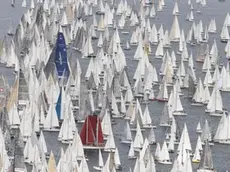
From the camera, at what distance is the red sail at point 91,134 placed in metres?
93.0

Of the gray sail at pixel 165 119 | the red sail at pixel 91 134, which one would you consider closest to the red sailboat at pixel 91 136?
the red sail at pixel 91 134

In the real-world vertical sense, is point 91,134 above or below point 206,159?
above

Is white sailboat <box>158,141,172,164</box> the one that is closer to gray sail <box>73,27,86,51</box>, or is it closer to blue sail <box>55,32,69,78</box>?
blue sail <box>55,32,69,78</box>

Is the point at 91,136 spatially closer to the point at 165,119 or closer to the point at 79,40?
the point at 165,119

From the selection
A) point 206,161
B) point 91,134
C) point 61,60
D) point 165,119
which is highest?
point 61,60

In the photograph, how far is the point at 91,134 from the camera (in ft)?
306

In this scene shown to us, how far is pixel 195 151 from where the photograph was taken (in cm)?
9088

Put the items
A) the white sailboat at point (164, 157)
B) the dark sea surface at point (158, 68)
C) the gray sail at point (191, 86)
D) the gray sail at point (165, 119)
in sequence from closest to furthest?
1. the white sailboat at point (164, 157)
2. the dark sea surface at point (158, 68)
3. the gray sail at point (165, 119)
4. the gray sail at point (191, 86)

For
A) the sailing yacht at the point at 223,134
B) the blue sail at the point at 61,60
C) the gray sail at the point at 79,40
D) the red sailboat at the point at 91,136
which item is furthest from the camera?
the gray sail at the point at 79,40

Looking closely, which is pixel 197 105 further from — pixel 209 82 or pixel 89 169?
pixel 89 169

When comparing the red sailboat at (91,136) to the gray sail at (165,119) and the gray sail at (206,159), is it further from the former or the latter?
the gray sail at (165,119)

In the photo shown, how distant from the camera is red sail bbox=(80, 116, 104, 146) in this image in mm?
93000

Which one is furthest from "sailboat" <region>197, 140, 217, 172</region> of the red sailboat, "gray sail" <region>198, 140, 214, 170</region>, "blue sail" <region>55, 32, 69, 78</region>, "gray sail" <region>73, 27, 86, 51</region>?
"gray sail" <region>73, 27, 86, 51</region>

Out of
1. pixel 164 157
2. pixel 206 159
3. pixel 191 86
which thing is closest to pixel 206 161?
pixel 206 159
